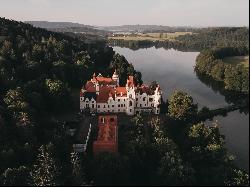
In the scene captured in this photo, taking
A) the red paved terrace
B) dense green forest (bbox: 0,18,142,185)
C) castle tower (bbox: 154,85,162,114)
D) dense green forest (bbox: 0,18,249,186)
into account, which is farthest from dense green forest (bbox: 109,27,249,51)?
the red paved terrace

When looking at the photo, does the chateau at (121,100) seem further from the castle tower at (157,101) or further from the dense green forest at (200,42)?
the dense green forest at (200,42)

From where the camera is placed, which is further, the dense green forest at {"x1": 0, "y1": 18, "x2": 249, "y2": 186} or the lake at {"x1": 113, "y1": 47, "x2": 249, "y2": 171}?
the lake at {"x1": 113, "y1": 47, "x2": 249, "y2": 171}

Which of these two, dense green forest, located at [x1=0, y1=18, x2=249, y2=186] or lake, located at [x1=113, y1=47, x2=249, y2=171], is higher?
dense green forest, located at [x1=0, y1=18, x2=249, y2=186]

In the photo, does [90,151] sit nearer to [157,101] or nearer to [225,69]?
[157,101]

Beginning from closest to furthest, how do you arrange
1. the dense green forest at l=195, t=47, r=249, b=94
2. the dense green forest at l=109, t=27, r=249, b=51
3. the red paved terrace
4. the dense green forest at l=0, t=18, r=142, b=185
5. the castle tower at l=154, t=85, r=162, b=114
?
the dense green forest at l=0, t=18, r=142, b=185 → the red paved terrace → the castle tower at l=154, t=85, r=162, b=114 → the dense green forest at l=195, t=47, r=249, b=94 → the dense green forest at l=109, t=27, r=249, b=51

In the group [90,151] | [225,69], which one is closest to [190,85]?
[225,69]

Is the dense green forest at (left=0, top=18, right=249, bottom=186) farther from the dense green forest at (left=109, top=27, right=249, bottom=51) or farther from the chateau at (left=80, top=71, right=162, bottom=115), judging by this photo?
the dense green forest at (left=109, top=27, right=249, bottom=51)
